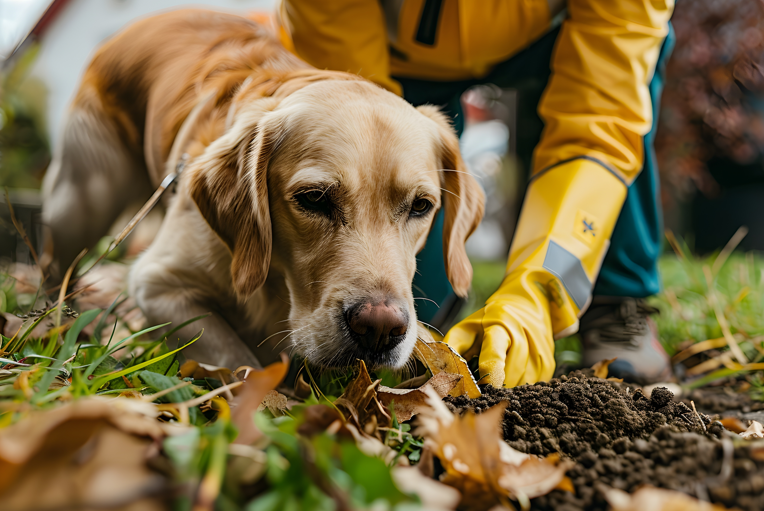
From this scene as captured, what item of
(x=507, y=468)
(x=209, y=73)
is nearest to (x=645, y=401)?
(x=507, y=468)

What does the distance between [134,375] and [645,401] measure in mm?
1139

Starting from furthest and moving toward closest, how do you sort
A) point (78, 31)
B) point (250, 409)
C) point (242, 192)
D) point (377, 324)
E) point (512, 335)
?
point (78, 31) → point (242, 192) → point (512, 335) → point (377, 324) → point (250, 409)

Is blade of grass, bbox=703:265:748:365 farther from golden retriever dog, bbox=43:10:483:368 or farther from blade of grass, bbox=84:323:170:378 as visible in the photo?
blade of grass, bbox=84:323:170:378

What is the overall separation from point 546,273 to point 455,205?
40 cm

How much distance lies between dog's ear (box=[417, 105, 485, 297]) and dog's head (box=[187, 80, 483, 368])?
0.12 meters

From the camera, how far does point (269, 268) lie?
1.63 m

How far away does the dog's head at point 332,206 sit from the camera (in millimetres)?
1328

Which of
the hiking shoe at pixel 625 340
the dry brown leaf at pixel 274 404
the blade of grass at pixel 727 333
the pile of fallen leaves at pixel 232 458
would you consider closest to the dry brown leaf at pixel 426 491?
the pile of fallen leaves at pixel 232 458

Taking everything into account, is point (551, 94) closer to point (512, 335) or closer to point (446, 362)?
point (512, 335)

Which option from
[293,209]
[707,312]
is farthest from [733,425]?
[707,312]

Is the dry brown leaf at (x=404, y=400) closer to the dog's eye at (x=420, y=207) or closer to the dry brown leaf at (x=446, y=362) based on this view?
the dry brown leaf at (x=446, y=362)

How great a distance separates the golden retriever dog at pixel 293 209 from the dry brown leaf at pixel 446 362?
4cm

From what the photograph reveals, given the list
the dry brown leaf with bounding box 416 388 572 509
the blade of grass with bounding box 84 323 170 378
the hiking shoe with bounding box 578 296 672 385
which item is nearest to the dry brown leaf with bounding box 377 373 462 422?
the dry brown leaf with bounding box 416 388 572 509

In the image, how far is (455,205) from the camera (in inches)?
71.9
